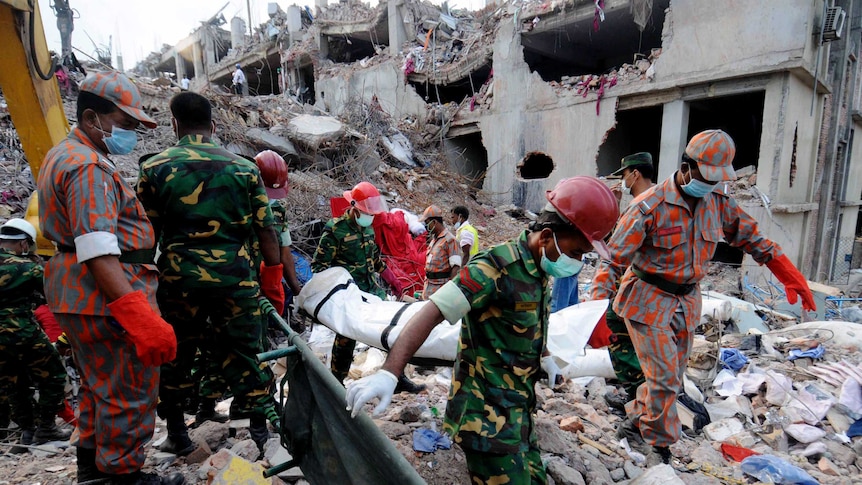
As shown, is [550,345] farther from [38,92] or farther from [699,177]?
[38,92]

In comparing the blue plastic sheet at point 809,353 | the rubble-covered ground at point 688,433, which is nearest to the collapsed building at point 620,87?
the rubble-covered ground at point 688,433

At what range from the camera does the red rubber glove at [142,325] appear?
162 centimetres

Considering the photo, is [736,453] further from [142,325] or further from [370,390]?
[142,325]

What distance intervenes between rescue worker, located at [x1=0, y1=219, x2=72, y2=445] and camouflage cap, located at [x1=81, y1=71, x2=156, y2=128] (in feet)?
5.99

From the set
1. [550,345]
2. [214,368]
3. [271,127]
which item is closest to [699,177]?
[550,345]

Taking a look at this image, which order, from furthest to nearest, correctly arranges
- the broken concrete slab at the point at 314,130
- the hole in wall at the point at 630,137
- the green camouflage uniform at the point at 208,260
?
the hole in wall at the point at 630,137, the broken concrete slab at the point at 314,130, the green camouflage uniform at the point at 208,260

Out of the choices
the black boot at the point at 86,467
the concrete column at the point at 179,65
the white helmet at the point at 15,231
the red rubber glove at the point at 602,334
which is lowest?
the black boot at the point at 86,467

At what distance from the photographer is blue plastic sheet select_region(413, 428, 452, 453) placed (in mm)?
2499

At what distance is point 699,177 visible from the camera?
8.63 feet

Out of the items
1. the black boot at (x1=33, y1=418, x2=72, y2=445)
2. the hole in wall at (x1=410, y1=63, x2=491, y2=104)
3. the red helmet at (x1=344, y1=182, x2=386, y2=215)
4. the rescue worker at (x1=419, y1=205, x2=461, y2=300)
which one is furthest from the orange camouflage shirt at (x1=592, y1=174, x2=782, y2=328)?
the hole in wall at (x1=410, y1=63, x2=491, y2=104)

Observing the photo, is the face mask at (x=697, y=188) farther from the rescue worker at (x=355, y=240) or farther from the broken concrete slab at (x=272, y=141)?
the broken concrete slab at (x=272, y=141)

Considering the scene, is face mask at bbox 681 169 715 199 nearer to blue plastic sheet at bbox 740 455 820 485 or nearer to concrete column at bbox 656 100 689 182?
blue plastic sheet at bbox 740 455 820 485

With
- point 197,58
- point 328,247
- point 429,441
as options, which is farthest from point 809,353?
point 197,58

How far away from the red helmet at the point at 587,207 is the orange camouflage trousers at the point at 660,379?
1.34 metres
